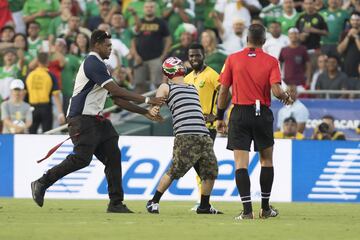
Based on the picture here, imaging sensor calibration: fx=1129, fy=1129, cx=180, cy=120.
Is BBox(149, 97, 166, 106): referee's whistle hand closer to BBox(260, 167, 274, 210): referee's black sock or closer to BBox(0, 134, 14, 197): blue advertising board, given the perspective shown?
BBox(260, 167, 274, 210): referee's black sock

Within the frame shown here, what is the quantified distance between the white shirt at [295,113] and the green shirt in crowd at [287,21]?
2.56 metres

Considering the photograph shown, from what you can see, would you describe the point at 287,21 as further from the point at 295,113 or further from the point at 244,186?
the point at 244,186

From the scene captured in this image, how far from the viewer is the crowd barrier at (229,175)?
742 inches

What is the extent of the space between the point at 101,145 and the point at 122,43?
9.87m

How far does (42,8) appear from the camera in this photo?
24781 mm

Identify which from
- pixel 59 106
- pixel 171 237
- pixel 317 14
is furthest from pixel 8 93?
pixel 171 237

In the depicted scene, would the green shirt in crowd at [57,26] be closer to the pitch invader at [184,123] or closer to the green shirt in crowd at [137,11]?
the green shirt in crowd at [137,11]

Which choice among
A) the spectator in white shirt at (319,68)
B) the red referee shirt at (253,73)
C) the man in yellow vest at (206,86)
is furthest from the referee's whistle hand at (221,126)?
the spectator in white shirt at (319,68)

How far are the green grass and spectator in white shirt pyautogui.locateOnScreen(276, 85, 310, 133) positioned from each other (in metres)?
5.49

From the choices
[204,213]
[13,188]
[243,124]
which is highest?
[243,124]

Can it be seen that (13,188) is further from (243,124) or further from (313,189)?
(243,124)

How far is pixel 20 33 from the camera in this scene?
944 inches

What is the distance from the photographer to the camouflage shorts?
543 inches

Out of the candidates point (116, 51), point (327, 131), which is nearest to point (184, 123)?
point (327, 131)
